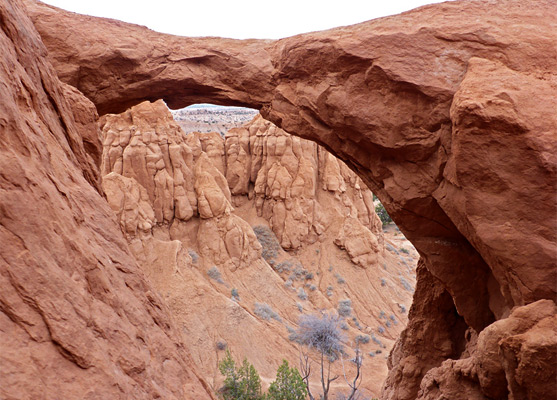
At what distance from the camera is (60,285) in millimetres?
2973

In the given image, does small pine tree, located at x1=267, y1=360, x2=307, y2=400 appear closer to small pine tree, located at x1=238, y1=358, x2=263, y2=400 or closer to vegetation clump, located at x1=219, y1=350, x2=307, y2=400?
vegetation clump, located at x1=219, y1=350, x2=307, y2=400

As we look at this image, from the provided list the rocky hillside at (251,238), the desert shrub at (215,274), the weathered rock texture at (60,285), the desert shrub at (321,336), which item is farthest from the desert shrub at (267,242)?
the weathered rock texture at (60,285)

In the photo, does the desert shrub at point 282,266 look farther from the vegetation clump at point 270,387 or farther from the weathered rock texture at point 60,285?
the weathered rock texture at point 60,285

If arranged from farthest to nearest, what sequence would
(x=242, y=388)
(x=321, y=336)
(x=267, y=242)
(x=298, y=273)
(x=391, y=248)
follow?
(x=391, y=248), (x=267, y=242), (x=298, y=273), (x=321, y=336), (x=242, y=388)

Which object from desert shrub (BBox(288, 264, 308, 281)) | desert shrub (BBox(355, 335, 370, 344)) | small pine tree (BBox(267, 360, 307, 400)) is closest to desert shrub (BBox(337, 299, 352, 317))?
desert shrub (BBox(355, 335, 370, 344))

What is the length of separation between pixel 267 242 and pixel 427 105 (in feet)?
67.8

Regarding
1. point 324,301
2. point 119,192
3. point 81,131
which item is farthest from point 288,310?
point 81,131

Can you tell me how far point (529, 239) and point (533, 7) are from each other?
12.7ft

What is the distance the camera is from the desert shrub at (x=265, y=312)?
20.7m

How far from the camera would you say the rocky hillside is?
18484 millimetres

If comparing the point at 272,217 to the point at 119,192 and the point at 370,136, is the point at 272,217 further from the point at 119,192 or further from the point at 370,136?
the point at 370,136

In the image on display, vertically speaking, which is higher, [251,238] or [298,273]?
[251,238]

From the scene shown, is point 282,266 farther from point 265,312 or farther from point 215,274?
point 215,274

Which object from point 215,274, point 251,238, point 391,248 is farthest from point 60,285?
point 391,248
